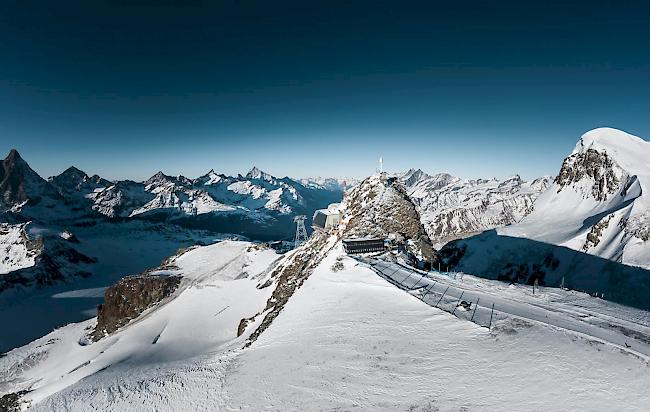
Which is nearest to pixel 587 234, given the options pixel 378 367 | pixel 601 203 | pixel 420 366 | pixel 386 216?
pixel 601 203

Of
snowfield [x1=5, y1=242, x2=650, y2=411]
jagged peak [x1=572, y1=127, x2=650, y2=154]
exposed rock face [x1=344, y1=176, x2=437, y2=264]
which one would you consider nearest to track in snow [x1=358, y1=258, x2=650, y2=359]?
snowfield [x1=5, y1=242, x2=650, y2=411]

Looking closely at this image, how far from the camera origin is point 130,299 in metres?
85.2

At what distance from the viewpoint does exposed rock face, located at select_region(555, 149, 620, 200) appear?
117438 mm

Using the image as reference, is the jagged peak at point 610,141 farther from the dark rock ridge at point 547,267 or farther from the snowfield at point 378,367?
the snowfield at point 378,367

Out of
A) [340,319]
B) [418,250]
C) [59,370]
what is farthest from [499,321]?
[59,370]

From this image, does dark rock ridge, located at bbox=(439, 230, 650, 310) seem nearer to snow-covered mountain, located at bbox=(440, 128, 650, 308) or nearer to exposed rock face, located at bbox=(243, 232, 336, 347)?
snow-covered mountain, located at bbox=(440, 128, 650, 308)

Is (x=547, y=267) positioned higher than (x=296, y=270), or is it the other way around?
(x=296, y=270)

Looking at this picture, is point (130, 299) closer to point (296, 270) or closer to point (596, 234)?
point (296, 270)

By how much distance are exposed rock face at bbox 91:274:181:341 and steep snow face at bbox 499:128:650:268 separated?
106573 mm

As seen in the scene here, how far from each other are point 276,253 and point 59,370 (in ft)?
163

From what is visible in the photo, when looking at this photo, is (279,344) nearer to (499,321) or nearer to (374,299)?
(374,299)

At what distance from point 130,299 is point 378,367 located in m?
81.3

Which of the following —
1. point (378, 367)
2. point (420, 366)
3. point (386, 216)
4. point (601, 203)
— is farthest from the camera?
point (601, 203)

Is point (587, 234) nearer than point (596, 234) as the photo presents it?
No
